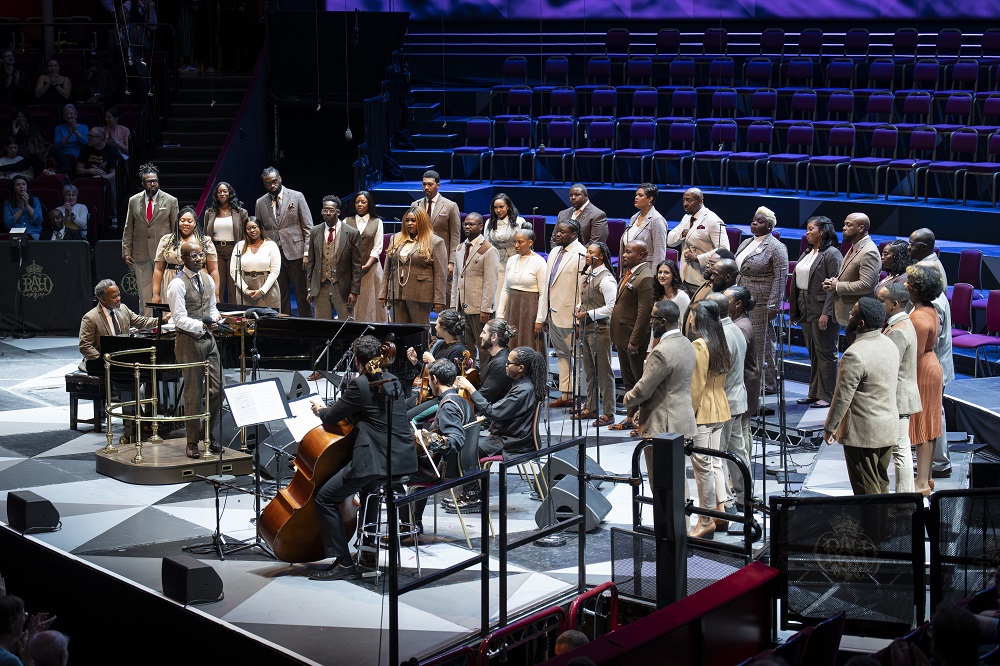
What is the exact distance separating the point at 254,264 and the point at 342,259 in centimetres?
76

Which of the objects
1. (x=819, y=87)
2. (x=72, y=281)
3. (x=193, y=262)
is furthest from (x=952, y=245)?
(x=72, y=281)

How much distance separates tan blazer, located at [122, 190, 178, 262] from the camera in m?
11.0

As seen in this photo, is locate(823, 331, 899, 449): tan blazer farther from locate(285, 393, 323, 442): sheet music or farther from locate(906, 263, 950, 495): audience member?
locate(285, 393, 323, 442): sheet music

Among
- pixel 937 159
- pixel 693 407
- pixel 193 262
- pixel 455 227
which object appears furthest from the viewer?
pixel 937 159

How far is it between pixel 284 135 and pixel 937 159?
7576mm

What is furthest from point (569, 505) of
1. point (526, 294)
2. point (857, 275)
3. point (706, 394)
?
point (857, 275)

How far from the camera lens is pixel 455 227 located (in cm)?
1050

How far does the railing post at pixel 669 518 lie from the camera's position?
5020 mm

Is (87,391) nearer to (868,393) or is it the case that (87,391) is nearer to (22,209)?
(22,209)

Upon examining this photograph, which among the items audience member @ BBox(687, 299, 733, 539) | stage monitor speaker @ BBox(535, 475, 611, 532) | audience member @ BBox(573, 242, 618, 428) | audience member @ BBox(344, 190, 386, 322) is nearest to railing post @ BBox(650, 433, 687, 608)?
stage monitor speaker @ BBox(535, 475, 611, 532)

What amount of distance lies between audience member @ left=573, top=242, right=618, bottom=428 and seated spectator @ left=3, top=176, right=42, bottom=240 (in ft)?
20.9

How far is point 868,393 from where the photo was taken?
632 centimetres

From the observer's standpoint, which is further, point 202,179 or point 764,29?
point 764,29

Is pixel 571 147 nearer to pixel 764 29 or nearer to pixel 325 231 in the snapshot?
pixel 764 29
